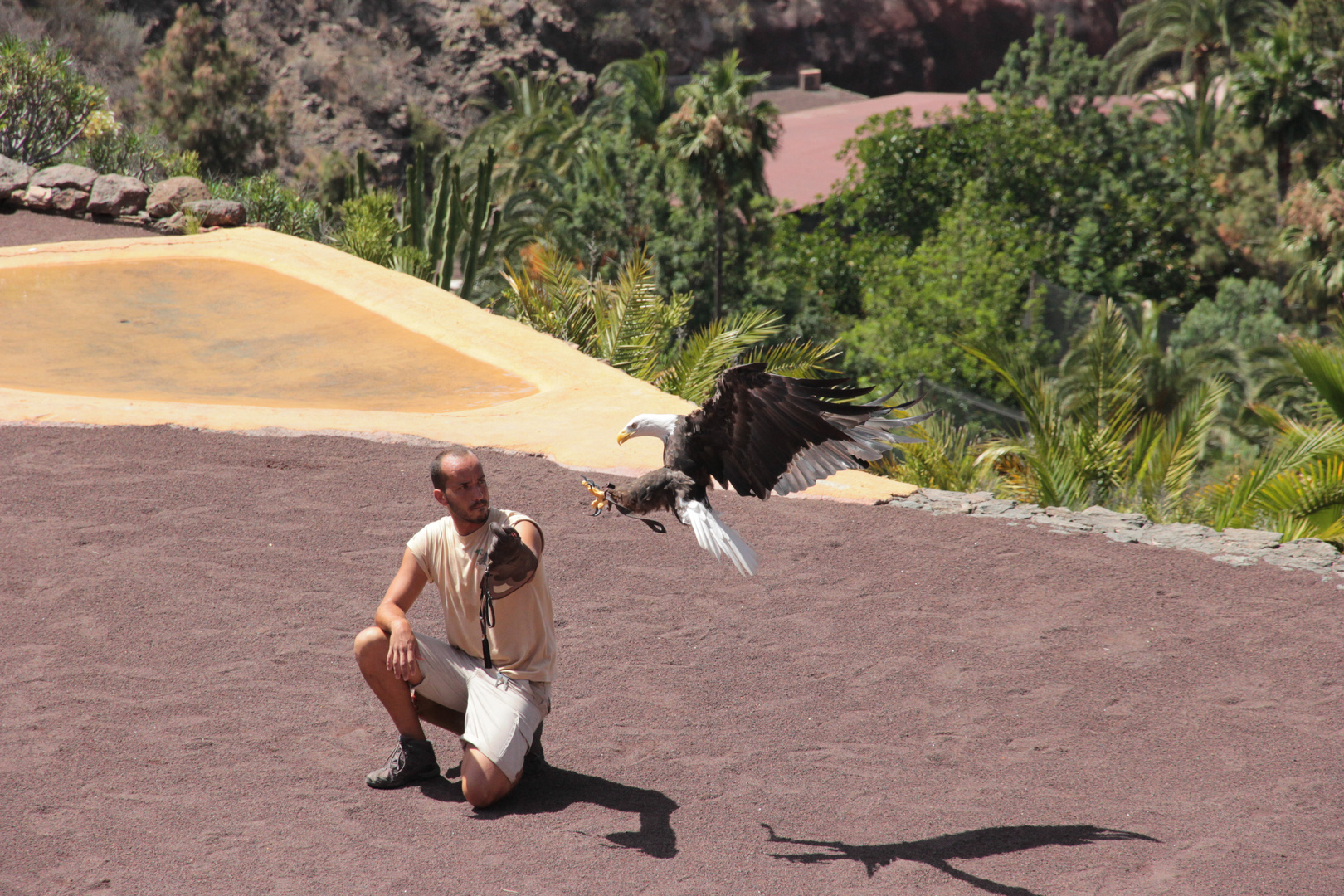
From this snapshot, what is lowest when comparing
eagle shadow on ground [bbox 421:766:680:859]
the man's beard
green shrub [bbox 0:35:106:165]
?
eagle shadow on ground [bbox 421:766:680:859]

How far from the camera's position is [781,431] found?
4.52 m

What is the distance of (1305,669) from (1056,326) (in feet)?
57.9

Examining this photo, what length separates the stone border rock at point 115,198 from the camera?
17.4m

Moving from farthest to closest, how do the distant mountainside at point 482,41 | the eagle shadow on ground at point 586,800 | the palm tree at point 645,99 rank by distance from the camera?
the distant mountainside at point 482,41, the palm tree at point 645,99, the eagle shadow on ground at point 586,800

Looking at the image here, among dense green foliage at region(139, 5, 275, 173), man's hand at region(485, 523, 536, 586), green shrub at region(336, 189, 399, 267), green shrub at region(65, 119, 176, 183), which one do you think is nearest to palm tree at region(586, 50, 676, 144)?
dense green foliage at region(139, 5, 275, 173)

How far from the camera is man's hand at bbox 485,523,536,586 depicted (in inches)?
155

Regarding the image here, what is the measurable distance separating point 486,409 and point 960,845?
21.6ft

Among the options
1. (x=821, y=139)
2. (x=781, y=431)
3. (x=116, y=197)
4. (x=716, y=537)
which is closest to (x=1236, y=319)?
(x=116, y=197)

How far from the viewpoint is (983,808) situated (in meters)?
4.44

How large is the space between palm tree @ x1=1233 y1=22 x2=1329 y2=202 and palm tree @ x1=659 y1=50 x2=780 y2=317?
12.0m

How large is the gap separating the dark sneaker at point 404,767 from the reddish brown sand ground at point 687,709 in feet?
0.23

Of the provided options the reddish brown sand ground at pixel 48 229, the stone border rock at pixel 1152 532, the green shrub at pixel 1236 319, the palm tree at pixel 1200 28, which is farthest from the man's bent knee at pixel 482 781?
the palm tree at pixel 1200 28

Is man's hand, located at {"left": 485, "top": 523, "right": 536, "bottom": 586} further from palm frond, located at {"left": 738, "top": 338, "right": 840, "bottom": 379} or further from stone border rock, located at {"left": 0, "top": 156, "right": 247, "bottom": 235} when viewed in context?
stone border rock, located at {"left": 0, "top": 156, "right": 247, "bottom": 235}

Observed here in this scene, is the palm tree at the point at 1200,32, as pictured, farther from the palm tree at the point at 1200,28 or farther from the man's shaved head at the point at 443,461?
the man's shaved head at the point at 443,461
